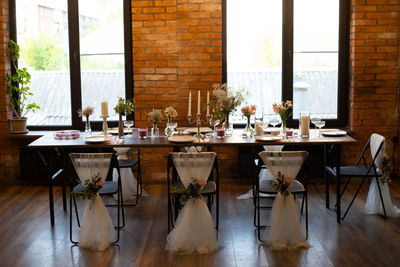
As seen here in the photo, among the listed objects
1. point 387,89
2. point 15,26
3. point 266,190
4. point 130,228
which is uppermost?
point 15,26

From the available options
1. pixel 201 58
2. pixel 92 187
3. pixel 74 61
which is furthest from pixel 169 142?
pixel 74 61

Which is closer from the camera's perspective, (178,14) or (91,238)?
(91,238)

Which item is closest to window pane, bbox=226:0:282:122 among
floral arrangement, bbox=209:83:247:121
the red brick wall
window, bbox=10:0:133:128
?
the red brick wall

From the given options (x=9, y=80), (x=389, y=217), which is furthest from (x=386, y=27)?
(x=9, y=80)

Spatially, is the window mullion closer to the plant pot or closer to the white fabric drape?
the plant pot

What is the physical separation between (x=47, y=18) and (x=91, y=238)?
3395 millimetres

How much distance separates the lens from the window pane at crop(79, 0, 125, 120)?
6.52 meters

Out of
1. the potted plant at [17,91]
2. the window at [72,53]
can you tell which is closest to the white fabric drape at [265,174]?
the window at [72,53]

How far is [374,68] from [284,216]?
2.86m

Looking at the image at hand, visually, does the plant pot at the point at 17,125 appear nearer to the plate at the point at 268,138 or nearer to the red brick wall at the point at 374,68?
the plate at the point at 268,138

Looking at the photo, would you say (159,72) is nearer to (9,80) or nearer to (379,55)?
(9,80)

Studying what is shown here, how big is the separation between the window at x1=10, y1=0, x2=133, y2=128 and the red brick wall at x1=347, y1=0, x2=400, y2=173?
9.17 ft

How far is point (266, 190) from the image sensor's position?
450 centimetres

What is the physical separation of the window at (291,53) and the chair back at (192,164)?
8.34 feet
